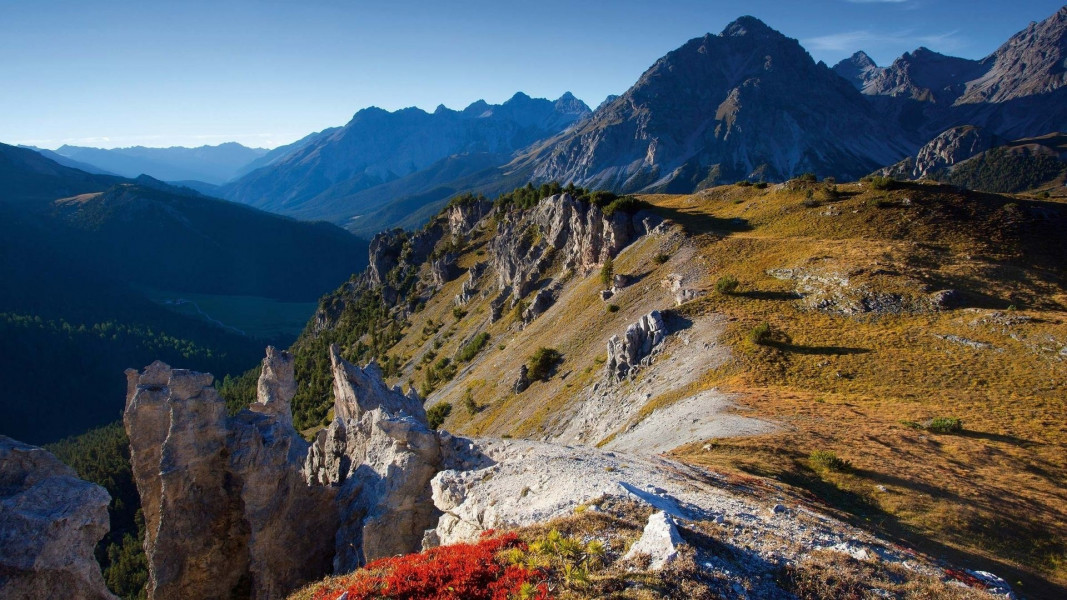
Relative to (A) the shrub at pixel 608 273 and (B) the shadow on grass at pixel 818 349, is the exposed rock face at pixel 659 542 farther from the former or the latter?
(A) the shrub at pixel 608 273

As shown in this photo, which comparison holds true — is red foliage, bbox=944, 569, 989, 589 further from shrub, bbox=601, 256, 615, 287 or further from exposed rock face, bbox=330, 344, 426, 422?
shrub, bbox=601, 256, 615, 287

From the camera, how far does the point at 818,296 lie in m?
45.8

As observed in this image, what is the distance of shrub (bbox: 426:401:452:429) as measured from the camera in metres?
70.4

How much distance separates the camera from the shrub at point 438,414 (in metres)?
70.4

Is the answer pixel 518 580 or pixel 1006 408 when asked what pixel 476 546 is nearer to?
pixel 518 580

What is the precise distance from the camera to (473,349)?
288 feet

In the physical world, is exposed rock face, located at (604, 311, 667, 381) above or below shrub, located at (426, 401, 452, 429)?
above

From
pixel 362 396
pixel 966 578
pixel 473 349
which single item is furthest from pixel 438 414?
pixel 966 578

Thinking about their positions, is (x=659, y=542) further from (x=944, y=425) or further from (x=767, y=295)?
(x=767, y=295)

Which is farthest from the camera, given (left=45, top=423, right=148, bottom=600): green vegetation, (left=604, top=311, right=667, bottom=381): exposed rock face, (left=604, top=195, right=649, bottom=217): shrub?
(left=45, top=423, right=148, bottom=600): green vegetation

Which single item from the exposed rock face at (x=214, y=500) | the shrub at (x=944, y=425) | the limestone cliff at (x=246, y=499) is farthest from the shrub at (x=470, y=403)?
the shrub at (x=944, y=425)

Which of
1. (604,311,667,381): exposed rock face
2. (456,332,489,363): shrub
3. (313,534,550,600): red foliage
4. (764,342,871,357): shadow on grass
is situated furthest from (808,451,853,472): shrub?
(456,332,489,363): shrub

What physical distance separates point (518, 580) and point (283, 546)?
14.5m

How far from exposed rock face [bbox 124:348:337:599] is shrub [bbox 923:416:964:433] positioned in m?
31.2
